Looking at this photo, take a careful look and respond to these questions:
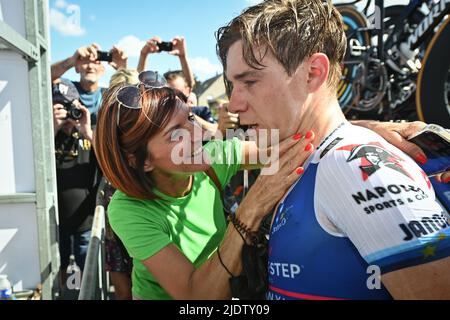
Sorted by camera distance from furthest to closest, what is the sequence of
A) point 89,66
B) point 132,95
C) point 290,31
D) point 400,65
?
point 400,65, point 89,66, point 132,95, point 290,31

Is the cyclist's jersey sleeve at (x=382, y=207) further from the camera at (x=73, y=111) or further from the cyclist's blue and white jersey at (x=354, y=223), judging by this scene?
the camera at (x=73, y=111)

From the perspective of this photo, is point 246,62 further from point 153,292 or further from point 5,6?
point 5,6

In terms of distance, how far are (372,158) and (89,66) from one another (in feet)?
9.19

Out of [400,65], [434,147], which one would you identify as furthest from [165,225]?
[400,65]

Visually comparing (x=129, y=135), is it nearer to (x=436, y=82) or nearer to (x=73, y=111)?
(x=73, y=111)

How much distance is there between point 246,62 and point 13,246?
2.04 meters

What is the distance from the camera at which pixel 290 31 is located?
1.11 m

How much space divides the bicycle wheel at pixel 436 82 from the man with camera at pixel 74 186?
9.50ft

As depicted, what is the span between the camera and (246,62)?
1152 mm

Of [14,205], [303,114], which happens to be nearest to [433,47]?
[303,114]

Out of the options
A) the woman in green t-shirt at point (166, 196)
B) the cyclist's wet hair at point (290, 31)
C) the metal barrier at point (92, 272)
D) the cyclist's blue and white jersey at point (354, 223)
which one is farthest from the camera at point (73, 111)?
the cyclist's blue and white jersey at point (354, 223)

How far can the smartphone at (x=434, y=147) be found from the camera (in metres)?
1.07

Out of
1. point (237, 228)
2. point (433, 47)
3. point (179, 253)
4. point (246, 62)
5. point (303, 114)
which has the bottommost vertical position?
point (179, 253)

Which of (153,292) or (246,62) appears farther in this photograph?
(153,292)
